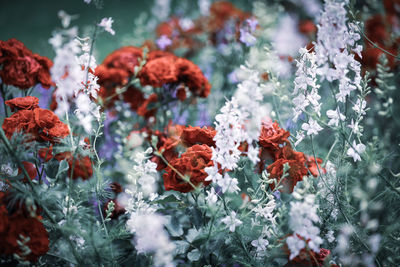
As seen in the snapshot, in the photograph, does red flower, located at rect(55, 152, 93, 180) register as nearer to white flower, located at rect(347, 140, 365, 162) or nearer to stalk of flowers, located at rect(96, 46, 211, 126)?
stalk of flowers, located at rect(96, 46, 211, 126)

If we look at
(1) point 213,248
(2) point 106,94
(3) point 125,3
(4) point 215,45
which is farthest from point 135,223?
(3) point 125,3

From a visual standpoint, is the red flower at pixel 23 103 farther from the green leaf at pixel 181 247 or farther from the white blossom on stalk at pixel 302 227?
the white blossom on stalk at pixel 302 227

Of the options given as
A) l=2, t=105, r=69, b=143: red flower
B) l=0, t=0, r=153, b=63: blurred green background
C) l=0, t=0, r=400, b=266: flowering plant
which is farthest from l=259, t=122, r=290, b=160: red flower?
l=0, t=0, r=153, b=63: blurred green background

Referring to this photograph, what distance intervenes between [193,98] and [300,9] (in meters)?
1.41

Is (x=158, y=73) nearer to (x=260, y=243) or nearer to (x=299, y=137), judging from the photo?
(x=299, y=137)

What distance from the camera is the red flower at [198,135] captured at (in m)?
0.92

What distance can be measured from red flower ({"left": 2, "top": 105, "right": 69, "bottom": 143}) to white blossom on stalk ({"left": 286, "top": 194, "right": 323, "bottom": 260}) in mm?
668

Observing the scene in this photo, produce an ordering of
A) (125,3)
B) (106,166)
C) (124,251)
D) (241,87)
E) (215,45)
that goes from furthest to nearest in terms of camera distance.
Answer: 1. (125,3)
2. (215,45)
3. (106,166)
4. (124,251)
5. (241,87)

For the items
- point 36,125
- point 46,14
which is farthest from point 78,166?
point 46,14

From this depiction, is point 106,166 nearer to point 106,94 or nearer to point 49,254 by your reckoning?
point 106,94

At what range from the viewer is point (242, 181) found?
1.06m

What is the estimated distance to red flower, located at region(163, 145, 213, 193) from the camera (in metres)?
0.84

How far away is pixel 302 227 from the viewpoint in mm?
750

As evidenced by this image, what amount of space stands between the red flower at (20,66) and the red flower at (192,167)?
28.5 inches
